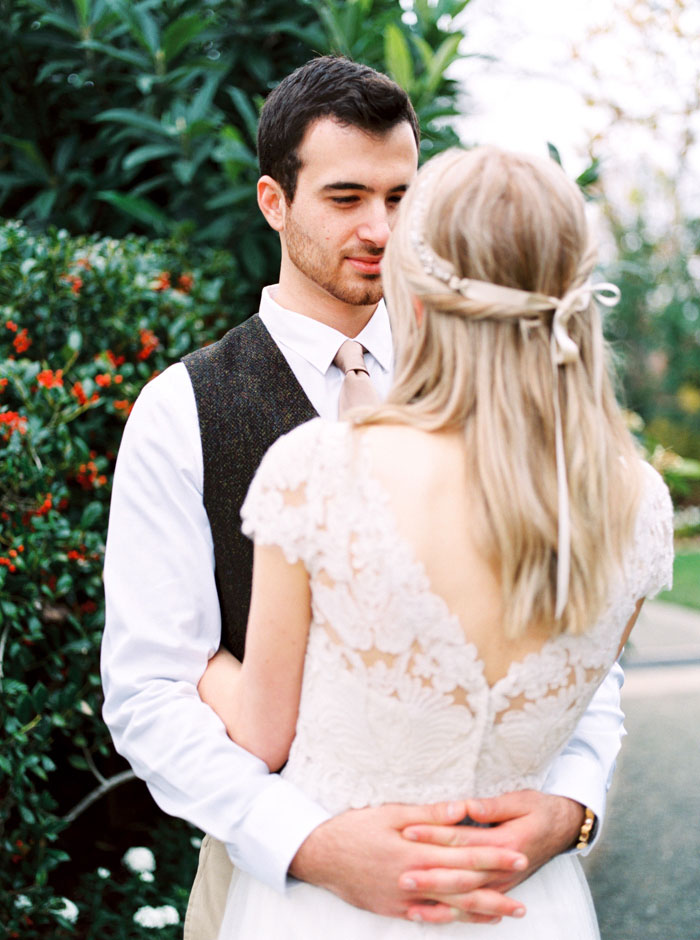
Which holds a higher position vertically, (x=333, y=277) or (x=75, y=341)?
(x=333, y=277)

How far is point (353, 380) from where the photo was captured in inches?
70.0

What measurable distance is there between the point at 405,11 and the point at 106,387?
77.0 inches

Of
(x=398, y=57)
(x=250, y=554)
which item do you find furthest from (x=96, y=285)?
(x=250, y=554)

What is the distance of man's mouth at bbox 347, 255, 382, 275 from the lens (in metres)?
1.88

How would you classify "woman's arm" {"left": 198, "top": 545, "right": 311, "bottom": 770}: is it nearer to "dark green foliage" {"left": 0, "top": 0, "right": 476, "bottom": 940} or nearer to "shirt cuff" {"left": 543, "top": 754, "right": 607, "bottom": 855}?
"shirt cuff" {"left": 543, "top": 754, "right": 607, "bottom": 855}

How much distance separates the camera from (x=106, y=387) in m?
2.66

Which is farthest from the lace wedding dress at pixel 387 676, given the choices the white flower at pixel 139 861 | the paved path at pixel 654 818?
the paved path at pixel 654 818

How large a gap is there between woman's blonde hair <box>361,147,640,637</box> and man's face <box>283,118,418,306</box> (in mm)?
643

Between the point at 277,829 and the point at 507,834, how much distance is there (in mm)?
318

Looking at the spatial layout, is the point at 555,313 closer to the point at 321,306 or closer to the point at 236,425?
the point at 236,425

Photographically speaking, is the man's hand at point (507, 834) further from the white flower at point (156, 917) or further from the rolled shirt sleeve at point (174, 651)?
the white flower at point (156, 917)

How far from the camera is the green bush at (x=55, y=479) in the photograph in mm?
2258

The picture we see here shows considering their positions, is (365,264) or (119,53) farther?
(119,53)

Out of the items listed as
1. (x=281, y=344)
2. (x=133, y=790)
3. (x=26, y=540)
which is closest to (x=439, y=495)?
(x=281, y=344)
